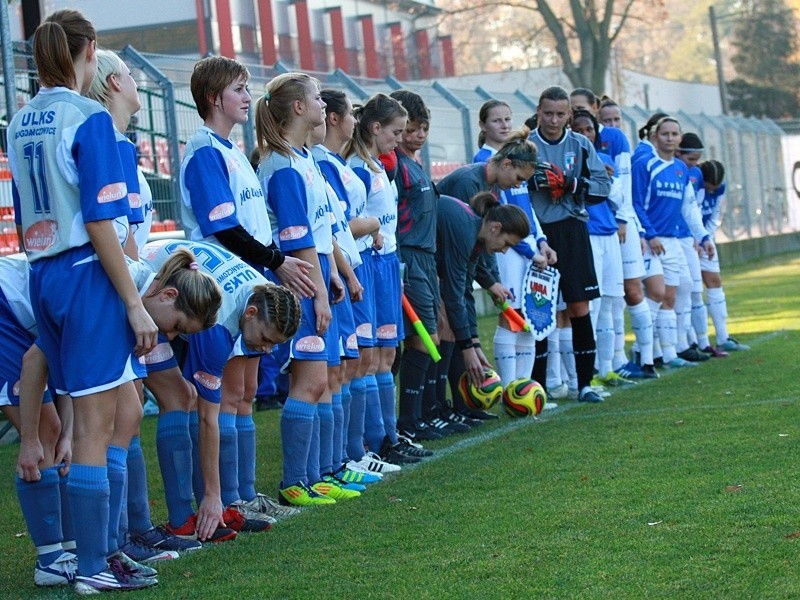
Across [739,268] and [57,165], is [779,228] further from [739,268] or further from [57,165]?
[57,165]

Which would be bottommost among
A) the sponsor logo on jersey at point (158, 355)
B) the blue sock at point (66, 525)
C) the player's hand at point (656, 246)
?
the blue sock at point (66, 525)

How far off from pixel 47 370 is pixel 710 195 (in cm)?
974

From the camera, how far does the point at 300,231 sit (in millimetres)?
6477

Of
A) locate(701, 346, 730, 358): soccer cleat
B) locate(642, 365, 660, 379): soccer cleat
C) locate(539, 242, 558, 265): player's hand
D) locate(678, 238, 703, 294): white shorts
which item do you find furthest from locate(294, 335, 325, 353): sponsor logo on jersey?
locate(678, 238, 703, 294): white shorts

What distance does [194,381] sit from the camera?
5898 mm

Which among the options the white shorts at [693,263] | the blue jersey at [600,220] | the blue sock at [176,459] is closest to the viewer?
the blue sock at [176,459]

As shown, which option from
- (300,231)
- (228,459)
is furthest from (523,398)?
(228,459)

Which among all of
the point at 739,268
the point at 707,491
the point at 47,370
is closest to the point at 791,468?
the point at 707,491

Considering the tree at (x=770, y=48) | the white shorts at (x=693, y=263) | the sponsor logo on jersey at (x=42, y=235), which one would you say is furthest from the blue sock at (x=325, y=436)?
the tree at (x=770, y=48)

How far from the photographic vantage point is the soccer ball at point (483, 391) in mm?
9398

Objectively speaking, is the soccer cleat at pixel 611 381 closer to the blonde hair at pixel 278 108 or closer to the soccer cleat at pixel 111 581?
the blonde hair at pixel 278 108

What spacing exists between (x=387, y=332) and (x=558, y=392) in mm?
3027

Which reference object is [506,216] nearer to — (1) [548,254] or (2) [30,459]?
(1) [548,254]

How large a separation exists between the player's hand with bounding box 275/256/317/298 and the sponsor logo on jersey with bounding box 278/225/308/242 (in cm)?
16
